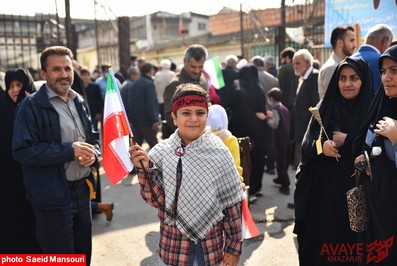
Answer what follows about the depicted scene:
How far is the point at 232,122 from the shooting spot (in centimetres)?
559

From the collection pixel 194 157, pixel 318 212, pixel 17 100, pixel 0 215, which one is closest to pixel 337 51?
pixel 318 212

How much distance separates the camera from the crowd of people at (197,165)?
234 cm

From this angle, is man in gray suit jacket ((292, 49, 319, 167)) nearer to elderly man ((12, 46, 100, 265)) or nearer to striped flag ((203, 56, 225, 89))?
striped flag ((203, 56, 225, 89))

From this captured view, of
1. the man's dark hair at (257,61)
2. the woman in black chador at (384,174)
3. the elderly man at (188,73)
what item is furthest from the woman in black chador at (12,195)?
the man's dark hair at (257,61)

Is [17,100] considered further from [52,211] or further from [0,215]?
[52,211]

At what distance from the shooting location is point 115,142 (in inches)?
102

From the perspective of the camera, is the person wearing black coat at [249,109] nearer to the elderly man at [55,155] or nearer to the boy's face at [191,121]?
the elderly man at [55,155]

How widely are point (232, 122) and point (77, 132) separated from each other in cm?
284

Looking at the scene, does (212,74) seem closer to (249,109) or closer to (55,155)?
(249,109)

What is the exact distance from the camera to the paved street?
163 inches

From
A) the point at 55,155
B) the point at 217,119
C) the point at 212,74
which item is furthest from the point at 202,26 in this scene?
the point at 55,155

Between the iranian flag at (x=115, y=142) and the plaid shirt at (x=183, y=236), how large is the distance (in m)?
0.20

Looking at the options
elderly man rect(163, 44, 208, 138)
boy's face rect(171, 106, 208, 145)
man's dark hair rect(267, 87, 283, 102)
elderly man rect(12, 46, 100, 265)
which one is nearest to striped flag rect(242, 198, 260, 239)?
boy's face rect(171, 106, 208, 145)

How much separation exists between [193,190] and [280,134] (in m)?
4.31
